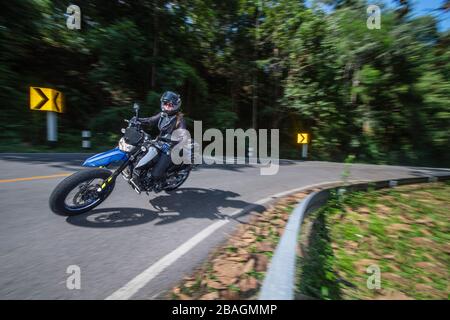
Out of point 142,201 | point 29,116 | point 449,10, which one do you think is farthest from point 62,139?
point 449,10

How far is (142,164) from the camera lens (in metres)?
4.87

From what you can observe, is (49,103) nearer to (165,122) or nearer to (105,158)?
(165,122)

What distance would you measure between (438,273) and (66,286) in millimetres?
5125

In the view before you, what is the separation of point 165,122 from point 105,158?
1453 mm

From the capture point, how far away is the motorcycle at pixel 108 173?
421 cm

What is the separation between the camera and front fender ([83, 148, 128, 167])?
4484 mm

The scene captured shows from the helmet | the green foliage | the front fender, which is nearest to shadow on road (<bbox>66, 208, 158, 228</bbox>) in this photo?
the front fender

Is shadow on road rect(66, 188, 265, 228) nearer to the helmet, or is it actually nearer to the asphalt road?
the asphalt road

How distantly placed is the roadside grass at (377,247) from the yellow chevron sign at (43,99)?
9614 millimetres

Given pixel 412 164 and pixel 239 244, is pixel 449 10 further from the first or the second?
pixel 239 244

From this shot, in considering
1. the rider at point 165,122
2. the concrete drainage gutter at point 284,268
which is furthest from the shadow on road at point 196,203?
the concrete drainage gutter at point 284,268

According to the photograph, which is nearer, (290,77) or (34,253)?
(34,253)

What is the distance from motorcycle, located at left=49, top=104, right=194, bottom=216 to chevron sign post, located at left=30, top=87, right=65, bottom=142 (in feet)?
24.7

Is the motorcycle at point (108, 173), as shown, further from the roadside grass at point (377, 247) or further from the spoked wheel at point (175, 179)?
the roadside grass at point (377, 247)
